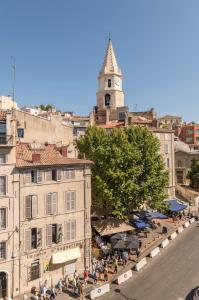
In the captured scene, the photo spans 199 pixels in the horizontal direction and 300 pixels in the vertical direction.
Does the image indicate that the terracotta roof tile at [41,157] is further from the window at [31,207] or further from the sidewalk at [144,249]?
the sidewalk at [144,249]

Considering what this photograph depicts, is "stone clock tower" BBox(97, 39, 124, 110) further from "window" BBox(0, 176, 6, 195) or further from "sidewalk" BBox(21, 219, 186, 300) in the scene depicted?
"window" BBox(0, 176, 6, 195)

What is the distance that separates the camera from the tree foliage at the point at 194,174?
6738 cm

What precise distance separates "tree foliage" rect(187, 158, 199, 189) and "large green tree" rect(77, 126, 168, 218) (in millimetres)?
27736

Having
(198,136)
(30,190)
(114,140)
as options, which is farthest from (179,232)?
(198,136)

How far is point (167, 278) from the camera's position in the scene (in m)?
31.2

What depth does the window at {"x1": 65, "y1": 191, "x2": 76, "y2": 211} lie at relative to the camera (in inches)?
1233

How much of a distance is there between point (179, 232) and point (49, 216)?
75.4ft

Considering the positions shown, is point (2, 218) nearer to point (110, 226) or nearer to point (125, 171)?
point (110, 226)

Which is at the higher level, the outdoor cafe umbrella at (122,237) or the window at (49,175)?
the window at (49,175)

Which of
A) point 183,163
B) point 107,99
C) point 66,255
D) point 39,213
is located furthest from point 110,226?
point 107,99

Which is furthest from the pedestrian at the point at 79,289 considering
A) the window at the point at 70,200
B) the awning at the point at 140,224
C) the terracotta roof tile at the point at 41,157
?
the awning at the point at 140,224

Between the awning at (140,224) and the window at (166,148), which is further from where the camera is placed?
the window at (166,148)

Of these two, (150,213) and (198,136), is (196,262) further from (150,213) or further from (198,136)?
(198,136)

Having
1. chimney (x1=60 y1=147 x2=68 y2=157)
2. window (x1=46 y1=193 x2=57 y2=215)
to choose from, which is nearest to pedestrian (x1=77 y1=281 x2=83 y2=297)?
window (x1=46 y1=193 x2=57 y2=215)
